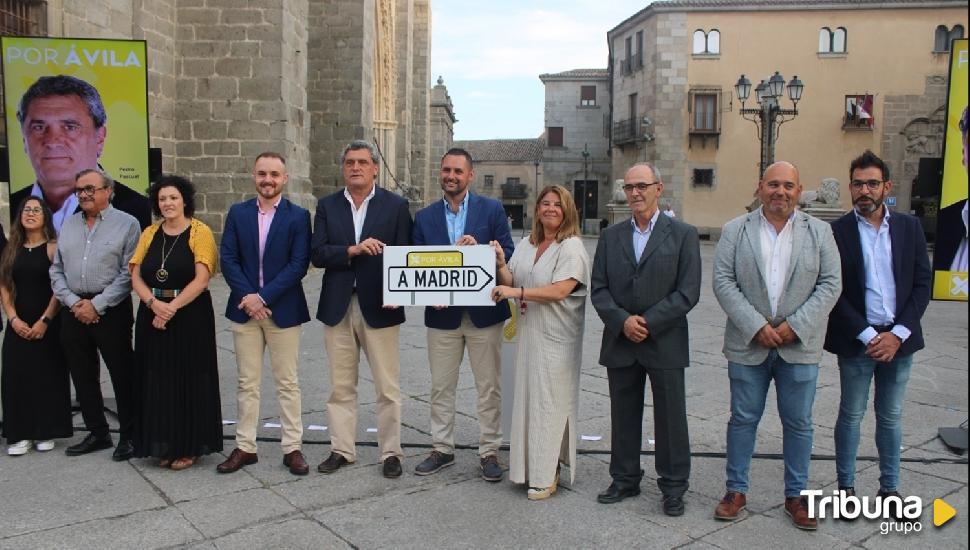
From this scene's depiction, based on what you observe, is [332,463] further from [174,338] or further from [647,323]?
[647,323]

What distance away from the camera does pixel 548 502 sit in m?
4.18

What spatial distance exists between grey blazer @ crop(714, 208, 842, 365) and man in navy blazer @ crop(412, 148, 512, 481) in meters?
1.33

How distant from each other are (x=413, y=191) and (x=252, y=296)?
23836 mm

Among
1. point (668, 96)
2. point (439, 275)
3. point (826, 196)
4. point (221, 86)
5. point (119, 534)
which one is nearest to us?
point (119, 534)

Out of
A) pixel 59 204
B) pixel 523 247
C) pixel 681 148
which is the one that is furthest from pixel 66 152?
pixel 681 148

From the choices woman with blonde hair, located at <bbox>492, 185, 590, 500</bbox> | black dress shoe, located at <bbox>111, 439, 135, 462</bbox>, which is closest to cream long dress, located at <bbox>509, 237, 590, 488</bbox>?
woman with blonde hair, located at <bbox>492, 185, 590, 500</bbox>

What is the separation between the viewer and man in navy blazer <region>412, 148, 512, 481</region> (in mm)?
4598

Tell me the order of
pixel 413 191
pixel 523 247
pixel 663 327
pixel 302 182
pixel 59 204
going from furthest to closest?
pixel 413 191
pixel 302 182
pixel 59 204
pixel 523 247
pixel 663 327

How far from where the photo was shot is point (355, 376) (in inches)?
188

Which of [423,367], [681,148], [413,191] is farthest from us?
[681,148]

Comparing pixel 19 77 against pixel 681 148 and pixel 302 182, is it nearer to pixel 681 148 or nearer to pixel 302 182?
pixel 302 182

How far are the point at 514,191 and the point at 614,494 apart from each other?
61499 millimetres

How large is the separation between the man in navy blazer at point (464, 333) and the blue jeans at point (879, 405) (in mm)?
1861

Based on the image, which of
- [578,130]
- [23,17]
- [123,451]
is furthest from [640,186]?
[578,130]
